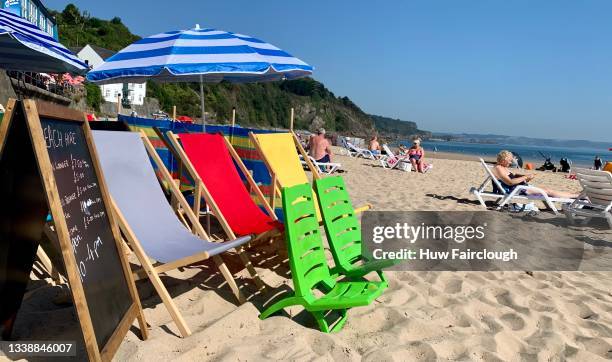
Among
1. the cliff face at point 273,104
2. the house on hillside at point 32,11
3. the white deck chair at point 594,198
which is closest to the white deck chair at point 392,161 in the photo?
the white deck chair at point 594,198

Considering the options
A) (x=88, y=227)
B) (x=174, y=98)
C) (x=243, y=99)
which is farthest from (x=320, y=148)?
(x=243, y=99)

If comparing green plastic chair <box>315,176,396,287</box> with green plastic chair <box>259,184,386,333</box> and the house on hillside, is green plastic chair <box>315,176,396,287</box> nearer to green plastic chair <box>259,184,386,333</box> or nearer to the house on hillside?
green plastic chair <box>259,184,386,333</box>

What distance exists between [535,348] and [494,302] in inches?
26.6

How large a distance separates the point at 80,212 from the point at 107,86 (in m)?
55.8

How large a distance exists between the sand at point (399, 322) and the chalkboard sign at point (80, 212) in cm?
33

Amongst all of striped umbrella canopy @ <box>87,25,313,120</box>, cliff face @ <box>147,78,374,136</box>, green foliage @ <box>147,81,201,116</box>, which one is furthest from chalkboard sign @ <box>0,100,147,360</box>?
cliff face @ <box>147,78,374,136</box>

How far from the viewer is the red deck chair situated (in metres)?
3.73

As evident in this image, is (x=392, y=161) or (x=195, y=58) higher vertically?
(x=195, y=58)

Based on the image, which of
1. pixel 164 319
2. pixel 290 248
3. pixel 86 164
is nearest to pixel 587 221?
pixel 290 248

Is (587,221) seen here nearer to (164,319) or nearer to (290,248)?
(290,248)

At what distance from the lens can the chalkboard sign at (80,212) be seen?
176cm

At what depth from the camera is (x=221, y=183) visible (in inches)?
161

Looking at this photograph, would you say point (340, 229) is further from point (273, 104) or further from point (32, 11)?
point (273, 104)

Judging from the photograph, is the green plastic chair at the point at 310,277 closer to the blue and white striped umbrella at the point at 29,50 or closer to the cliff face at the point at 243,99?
the blue and white striped umbrella at the point at 29,50
